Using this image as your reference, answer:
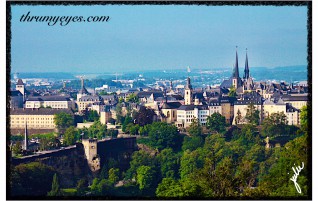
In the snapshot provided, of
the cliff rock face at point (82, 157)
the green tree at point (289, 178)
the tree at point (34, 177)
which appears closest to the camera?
the green tree at point (289, 178)

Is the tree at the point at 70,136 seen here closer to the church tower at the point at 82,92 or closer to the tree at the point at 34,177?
the church tower at the point at 82,92

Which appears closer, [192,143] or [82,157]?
[82,157]

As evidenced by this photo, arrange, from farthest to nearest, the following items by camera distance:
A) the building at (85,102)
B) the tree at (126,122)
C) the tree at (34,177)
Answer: the building at (85,102), the tree at (126,122), the tree at (34,177)

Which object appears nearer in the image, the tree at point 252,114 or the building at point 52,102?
the tree at point 252,114

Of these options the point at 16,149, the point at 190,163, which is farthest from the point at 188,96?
the point at 16,149

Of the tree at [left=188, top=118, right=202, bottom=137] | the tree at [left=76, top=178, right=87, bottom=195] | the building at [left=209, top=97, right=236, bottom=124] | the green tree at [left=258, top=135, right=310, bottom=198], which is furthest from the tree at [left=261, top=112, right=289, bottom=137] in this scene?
the green tree at [left=258, top=135, right=310, bottom=198]

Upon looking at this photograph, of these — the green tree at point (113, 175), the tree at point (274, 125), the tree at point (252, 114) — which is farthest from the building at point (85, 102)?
the green tree at point (113, 175)

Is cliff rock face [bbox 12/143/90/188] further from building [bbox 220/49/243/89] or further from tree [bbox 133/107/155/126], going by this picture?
building [bbox 220/49/243/89]

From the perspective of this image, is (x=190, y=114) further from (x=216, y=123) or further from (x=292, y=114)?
(x=292, y=114)
